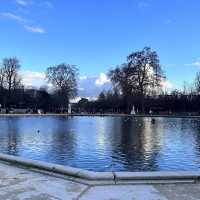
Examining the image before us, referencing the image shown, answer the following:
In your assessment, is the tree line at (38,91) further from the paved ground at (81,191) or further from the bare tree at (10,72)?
the paved ground at (81,191)

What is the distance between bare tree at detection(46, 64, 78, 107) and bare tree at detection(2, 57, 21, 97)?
1007cm

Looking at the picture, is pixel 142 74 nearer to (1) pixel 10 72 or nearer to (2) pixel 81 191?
(1) pixel 10 72

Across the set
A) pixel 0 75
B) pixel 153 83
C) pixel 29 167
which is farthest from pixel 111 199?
pixel 0 75

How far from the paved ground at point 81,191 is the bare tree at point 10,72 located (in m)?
84.4

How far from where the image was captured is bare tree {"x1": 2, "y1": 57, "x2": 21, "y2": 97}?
89.2m

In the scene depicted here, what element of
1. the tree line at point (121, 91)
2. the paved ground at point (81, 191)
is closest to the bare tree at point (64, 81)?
the tree line at point (121, 91)

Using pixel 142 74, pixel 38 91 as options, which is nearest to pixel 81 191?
pixel 142 74

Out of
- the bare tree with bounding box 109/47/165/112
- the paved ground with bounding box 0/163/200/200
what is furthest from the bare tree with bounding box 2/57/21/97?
the paved ground with bounding box 0/163/200/200

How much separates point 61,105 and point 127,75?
24091mm

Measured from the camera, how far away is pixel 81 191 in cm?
654

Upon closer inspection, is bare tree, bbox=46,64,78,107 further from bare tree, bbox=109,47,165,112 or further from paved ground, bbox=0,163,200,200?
paved ground, bbox=0,163,200,200

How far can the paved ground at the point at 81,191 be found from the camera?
20.2 ft

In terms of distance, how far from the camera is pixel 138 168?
12453 mm

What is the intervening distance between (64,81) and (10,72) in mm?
14279
